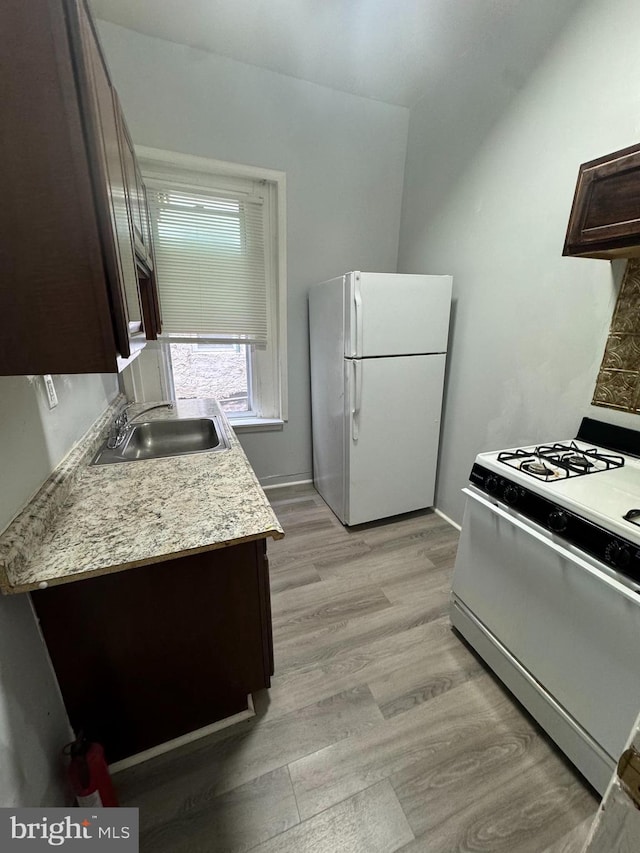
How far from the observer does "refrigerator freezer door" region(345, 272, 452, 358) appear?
194cm

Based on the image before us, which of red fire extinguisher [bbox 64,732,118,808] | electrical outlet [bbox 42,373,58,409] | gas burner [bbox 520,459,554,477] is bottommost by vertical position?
red fire extinguisher [bbox 64,732,118,808]

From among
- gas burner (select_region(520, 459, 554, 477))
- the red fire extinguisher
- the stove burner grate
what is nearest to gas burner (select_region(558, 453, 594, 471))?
the stove burner grate

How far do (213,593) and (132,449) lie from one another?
100 centimetres

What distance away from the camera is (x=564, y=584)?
3.44 ft

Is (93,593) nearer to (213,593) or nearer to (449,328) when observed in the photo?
(213,593)

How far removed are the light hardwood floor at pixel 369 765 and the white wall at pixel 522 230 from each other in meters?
1.21

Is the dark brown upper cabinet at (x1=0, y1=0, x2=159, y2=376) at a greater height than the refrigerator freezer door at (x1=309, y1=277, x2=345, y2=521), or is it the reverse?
the dark brown upper cabinet at (x1=0, y1=0, x2=159, y2=376)

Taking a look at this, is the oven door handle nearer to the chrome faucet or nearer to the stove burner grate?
the stove burner grate

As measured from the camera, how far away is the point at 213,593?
1.04 metres

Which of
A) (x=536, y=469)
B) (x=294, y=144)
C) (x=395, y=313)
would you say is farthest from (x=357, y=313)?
(x=294, y=144)

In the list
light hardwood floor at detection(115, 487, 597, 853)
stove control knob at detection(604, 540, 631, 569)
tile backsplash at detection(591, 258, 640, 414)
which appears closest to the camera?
stove control knob at detection(604, 540, 631, 569)

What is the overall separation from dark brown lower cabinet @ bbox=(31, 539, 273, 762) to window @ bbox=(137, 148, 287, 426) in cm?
179

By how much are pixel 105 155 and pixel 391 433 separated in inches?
76.0

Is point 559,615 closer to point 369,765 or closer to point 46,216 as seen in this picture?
point 369,765
